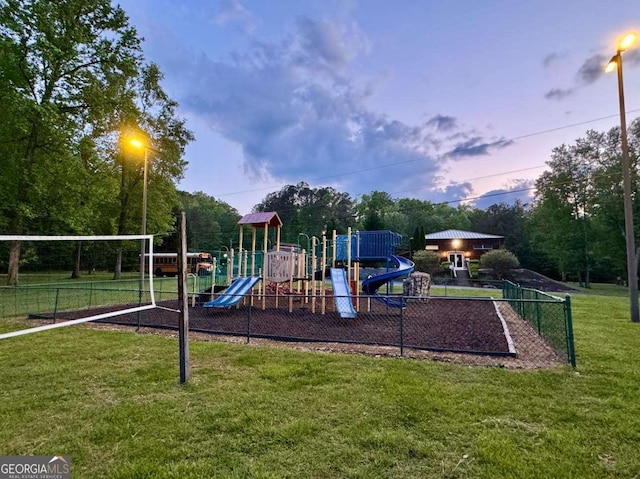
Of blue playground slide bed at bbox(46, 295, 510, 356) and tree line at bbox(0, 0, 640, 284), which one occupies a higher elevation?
tree line at bbox(0, 0, 640, 284)

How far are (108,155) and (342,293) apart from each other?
2413cm

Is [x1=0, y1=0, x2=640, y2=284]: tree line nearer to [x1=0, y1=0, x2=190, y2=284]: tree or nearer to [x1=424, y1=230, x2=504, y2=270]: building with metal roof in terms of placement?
[x1=0, y1=0, x2=190, y2=284]: tree

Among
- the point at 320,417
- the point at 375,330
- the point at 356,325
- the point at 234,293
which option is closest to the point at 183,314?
the point at 320,417

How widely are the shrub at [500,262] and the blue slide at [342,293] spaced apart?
23.4m

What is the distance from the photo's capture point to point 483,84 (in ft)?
40.2

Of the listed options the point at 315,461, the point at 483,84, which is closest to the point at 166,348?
the point at 315,461

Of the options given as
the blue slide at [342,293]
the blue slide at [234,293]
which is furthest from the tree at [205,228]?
the blue slide at [342,293]

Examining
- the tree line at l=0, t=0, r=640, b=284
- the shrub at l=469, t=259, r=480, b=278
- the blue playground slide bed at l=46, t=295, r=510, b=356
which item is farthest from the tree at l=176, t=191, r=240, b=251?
the blue playground slide bed at l=46, t=295, r=510, b=356

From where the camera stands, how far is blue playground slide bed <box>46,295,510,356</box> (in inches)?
243

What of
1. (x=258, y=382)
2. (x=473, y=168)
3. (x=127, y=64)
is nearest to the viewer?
(x=258, y=382)

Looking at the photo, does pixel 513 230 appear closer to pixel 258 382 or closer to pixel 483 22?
pixel 483 22

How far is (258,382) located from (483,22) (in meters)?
11.8

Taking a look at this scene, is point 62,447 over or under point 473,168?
under

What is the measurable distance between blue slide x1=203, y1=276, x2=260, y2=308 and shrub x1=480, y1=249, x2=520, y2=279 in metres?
25.1
